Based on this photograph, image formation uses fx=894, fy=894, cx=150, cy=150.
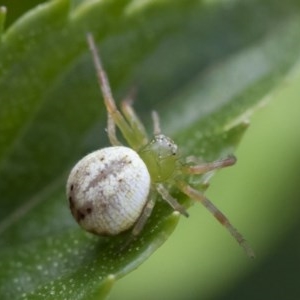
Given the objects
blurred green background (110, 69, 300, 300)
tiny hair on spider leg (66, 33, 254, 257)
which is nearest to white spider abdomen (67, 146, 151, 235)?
tiny hair on spider leg (66, 33, 254, 257)

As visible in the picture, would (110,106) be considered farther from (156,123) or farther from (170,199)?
(170,199)

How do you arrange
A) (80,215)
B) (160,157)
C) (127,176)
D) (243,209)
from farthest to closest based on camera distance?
(243,209)
(160,157)
(127,176)
(80,215)

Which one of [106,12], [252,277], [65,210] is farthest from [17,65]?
[252,277]

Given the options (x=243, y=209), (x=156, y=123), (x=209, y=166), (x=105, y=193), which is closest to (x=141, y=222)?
(x=105, y=193)

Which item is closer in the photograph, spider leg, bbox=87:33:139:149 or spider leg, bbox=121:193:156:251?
spider leg, bbox=121:193:156:251

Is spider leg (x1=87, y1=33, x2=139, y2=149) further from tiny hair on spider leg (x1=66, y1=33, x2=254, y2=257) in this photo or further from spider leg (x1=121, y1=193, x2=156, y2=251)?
spider leg (x1=121, y1=193, x2=156, y2=251)

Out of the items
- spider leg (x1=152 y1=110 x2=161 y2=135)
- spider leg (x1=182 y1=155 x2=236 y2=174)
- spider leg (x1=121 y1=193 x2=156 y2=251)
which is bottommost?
spider leg (x1=182 y1=155 x2=236 y2=174)

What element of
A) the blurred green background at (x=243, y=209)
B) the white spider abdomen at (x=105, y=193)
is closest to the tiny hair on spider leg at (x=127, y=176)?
the white spider abdomen at (x=105, y=193)
